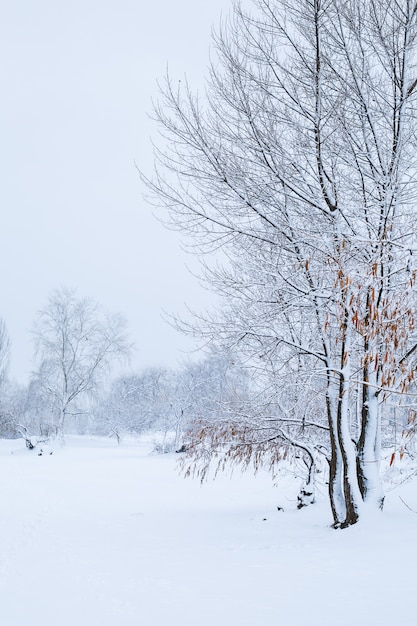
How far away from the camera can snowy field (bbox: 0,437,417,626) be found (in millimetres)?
4148

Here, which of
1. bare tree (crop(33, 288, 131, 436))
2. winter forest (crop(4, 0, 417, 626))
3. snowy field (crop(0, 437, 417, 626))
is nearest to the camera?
snowy field (crop(0, 437, 417, 626))

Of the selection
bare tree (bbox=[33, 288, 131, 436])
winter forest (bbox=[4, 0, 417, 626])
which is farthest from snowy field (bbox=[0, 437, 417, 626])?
bare tree (bbox=[33, 288, 131, 436])

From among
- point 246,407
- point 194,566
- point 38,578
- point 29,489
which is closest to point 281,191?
point 246,407

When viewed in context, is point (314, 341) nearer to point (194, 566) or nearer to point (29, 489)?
point (194, 566)

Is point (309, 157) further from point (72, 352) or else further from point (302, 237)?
point (72, 352)

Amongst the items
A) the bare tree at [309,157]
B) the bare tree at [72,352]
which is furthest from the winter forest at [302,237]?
the bare tree at [72,352]

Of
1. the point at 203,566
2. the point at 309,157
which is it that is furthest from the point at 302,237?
the point at 203,566

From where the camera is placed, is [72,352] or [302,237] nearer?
[302,237]

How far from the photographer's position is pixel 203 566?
594cm

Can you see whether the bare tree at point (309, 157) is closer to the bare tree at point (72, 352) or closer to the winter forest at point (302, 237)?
the winter forest at point (302, 237)

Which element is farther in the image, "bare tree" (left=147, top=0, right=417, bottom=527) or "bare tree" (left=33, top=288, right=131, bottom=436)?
"bare tree" (left=33, top=288, right=131, bottom=436)

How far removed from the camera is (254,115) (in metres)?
6.94

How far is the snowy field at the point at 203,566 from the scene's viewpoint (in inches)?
163

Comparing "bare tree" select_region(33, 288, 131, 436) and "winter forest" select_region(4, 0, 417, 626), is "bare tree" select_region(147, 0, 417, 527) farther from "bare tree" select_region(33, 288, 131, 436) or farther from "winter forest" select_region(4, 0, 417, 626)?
"bare tree" select_region(33, 288, 131, 436)
